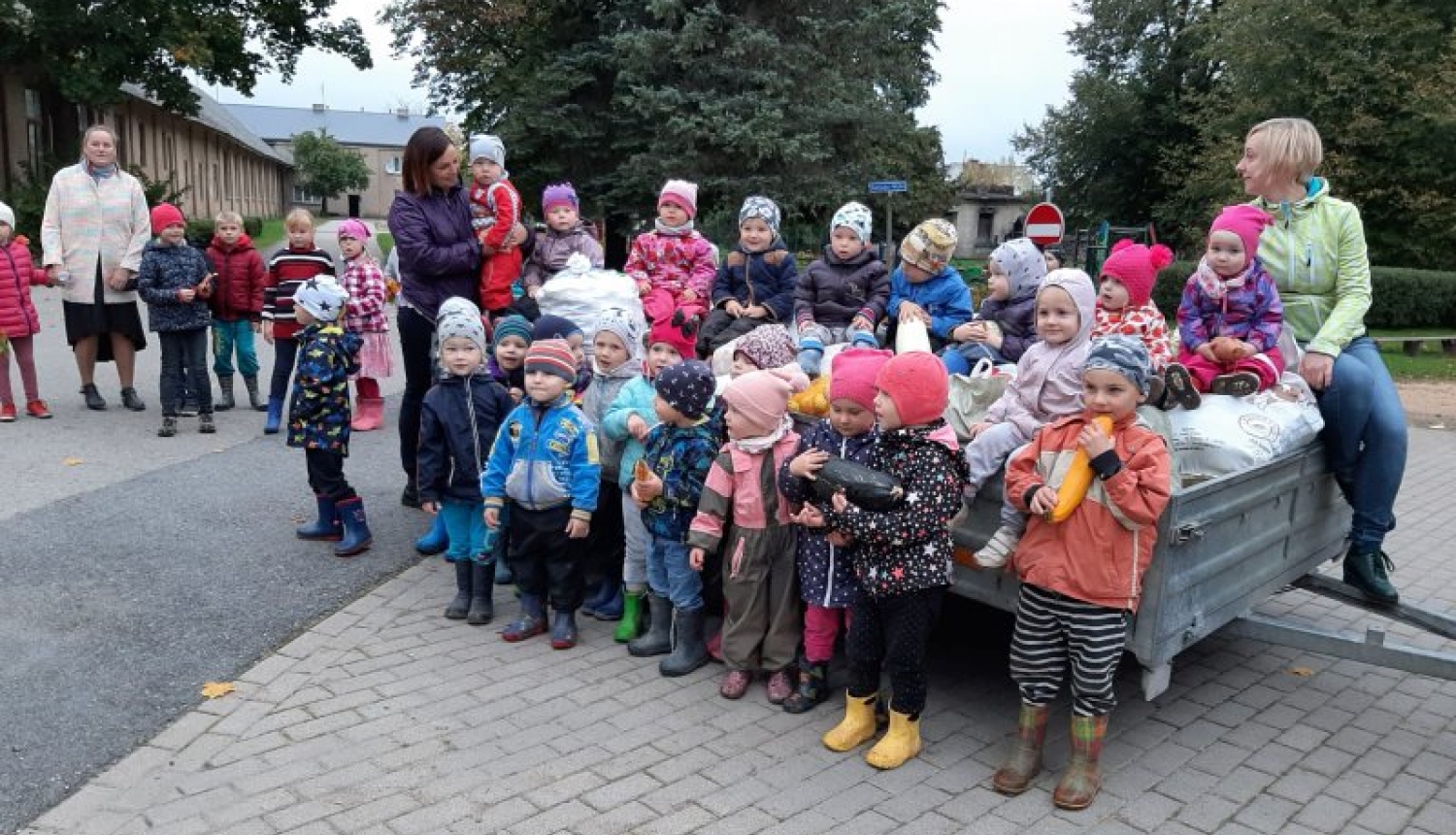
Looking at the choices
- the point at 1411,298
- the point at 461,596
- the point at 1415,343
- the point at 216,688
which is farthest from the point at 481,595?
the point at 1411,298

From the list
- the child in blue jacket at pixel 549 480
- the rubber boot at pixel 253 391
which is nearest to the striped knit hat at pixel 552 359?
the child in blue jacket at pixel 549 480

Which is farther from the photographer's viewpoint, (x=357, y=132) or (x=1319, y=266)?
(x=357, y=132)

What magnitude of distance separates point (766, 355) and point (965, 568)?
4.40ft

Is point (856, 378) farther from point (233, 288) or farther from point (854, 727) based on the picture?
point (233, 288)

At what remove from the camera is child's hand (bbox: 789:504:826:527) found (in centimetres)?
380

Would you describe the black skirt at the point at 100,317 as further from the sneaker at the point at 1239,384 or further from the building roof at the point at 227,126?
the building roof at the point at 227,126

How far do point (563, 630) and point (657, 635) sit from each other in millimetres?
437

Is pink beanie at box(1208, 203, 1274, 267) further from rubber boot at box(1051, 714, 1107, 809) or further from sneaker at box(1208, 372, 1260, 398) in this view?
rubber boot at box(1051, 714, 1107, 809)

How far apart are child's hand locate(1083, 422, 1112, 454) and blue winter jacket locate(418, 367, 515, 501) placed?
2.90m

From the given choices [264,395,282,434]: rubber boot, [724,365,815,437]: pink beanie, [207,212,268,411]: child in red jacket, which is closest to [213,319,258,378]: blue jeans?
[207,212,268,411]: child in red jacket

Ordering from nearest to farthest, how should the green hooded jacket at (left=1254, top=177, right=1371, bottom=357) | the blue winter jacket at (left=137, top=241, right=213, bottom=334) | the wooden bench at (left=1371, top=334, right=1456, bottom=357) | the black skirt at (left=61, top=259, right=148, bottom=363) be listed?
the green hooded jacket at (left=1254, top=177, right=1371, bottom=357), the blue winter jacket at (left=137, top=241, right=213, bottom=334), the black skirt at (left=61, top=259, right=148, bottom=363), the wooden bench at (left=1371, top=334, right=1456, bottom=357)

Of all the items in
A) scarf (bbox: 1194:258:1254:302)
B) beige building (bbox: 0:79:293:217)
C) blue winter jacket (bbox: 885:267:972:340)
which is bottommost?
blue winter jacket (bbox: 885:267:972:340)

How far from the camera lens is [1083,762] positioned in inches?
140

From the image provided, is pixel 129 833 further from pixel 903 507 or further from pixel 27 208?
pixel 27 208
